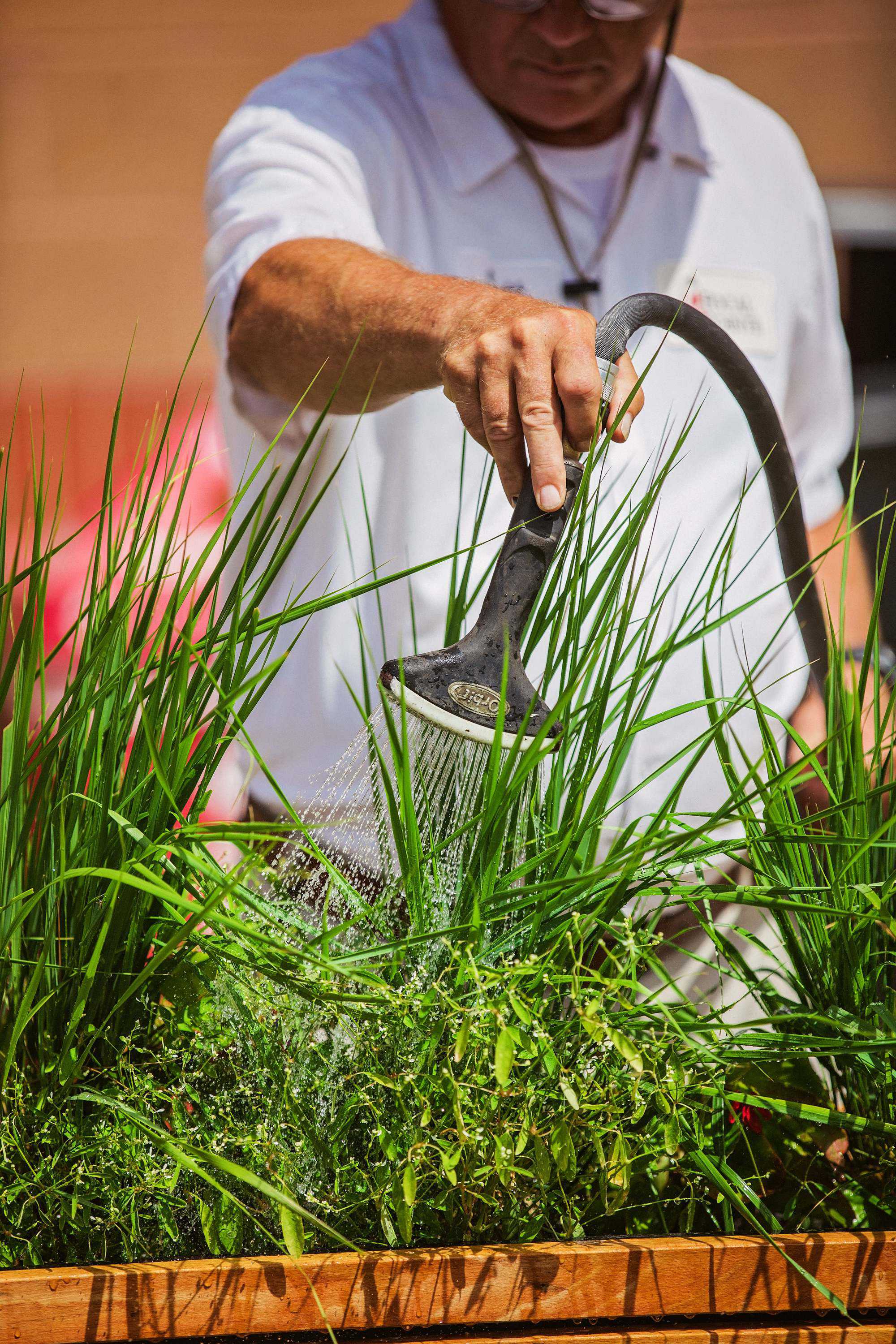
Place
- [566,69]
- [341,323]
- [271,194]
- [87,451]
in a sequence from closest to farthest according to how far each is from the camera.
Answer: [341,323] → [271,194] → [566,69] → [87,451]

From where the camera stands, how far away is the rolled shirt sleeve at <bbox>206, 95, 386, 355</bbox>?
1.02 meters

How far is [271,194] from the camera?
1.05m

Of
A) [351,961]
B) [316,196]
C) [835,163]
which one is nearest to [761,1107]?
[351,961]

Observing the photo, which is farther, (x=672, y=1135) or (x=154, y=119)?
(x=154, y=119)

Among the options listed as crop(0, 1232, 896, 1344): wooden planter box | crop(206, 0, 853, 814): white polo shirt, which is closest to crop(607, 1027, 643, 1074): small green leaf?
crop(0, 1232, 896, 1344): wooden planter box

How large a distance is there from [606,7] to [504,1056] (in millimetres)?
1092

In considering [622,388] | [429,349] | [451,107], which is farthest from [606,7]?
[622,388]

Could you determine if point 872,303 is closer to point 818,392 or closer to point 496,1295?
point 818,392

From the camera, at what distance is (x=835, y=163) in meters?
1.38

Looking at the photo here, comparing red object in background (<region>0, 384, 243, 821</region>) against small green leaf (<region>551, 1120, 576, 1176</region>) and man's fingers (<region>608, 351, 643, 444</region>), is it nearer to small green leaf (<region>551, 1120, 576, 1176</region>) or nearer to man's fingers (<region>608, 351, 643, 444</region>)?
man's fingers (<region>608, 351, 643, 444</region>)

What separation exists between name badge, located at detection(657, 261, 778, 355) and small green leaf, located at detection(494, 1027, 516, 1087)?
101 centimetres

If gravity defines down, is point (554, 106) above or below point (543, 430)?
above

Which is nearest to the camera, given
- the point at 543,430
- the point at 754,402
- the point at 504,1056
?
the point at 504,1056

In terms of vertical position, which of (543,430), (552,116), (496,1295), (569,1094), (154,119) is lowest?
(496,1295)
